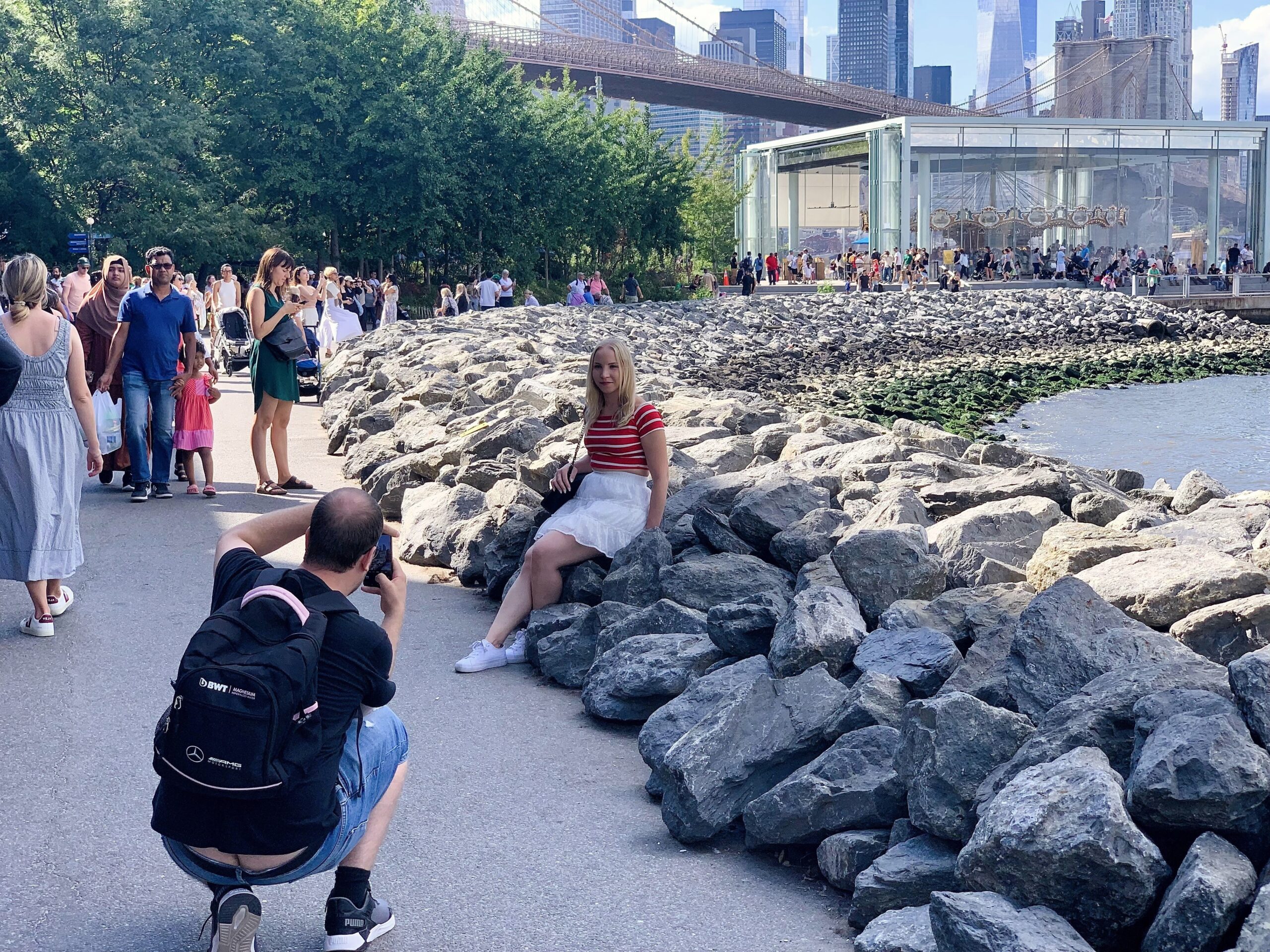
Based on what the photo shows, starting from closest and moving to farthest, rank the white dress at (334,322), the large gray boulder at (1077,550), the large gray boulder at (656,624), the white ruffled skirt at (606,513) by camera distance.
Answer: the large gray boulder at (1077,550) → the large gray boulder at (656,624) → the white ruffled skirt at (606,513) → the white dress at (334,322)

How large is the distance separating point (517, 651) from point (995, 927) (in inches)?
135

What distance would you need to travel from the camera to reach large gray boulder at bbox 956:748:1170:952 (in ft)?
10.3

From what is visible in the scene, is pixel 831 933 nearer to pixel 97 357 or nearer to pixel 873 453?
pixel 873 453

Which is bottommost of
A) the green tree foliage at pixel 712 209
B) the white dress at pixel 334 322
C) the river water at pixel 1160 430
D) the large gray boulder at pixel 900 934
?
the river water at pixel 1160 430

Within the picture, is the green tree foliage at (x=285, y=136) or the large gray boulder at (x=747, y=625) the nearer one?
the large gray boulder at (x=747, y=625)

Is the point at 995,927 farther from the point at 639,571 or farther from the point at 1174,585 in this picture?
the point at 639,571

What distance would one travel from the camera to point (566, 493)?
679 centimetres

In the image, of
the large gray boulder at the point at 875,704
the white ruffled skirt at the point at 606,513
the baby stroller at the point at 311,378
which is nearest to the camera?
the large gray boulder at the point at 875,704

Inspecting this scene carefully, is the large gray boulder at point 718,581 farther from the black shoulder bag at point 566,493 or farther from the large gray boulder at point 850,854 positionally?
the large gray boulder at point 850,854

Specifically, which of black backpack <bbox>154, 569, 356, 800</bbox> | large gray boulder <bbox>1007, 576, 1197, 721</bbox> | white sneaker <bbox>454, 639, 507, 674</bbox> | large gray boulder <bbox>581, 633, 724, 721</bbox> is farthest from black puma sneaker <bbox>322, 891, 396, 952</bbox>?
white sneaker <bbox>454, 639, 507, 674</bbox>

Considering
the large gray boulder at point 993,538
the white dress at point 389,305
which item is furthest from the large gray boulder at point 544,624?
the white dress at point 389,305

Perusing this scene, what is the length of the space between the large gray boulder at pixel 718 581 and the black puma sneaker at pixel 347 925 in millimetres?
2631

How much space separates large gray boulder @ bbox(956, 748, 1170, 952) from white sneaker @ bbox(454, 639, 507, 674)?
3059mm

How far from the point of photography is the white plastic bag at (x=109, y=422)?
10156mm
